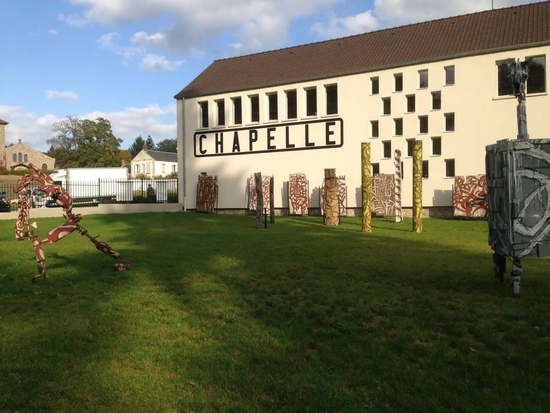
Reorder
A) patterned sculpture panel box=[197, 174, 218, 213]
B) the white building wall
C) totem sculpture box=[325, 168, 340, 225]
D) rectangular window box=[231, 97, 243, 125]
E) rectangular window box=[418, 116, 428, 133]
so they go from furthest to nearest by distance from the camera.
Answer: rectangular window box=[231, 97, 243, 125] → patterned sculpture panel box=[197, 174, 218, 213] → rectangular window box=[418, 116, 428, 133] → the white building wall → totem sculpture box=[325, 168, 340, 225]

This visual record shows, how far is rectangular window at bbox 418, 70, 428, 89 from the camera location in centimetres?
3058

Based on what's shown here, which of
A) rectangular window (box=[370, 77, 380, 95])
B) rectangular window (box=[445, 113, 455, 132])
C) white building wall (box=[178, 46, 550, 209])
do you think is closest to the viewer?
white building wall (box=[178, 46, 550, 209])

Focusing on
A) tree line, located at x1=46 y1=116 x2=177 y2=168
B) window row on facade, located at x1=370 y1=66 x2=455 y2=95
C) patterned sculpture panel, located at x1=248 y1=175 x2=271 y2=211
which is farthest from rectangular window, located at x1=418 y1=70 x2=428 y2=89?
tree line, located at x1=46 y1=116 x2=177 y2=168

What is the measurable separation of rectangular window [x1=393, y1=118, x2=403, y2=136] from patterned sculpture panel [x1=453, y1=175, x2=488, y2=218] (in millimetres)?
4414

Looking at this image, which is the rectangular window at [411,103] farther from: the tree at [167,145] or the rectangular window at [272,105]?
the tree at [167,145]

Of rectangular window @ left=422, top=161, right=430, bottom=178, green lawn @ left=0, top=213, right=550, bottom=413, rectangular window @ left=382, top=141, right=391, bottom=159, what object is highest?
rectangular window @ left=382, top=141, right=391, bottom=159

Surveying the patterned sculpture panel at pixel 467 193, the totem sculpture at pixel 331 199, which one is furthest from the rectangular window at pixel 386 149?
the totem sculpture at pixel 331 199

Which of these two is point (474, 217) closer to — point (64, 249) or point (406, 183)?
point (406, 183)

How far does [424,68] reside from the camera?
30359 mm

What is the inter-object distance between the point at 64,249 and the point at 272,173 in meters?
21.5

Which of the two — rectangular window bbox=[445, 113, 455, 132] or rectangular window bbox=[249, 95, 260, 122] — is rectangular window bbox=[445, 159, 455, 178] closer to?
rectangular window bbox=[445, 113, 455, 132]

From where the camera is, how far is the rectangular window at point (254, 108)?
121 feet

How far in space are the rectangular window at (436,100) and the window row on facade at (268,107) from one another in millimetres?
5999

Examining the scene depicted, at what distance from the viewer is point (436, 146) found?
30.2 meters
